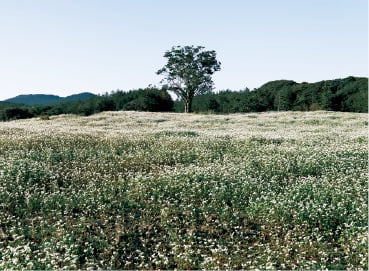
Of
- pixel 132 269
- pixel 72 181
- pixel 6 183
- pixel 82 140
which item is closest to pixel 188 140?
pixel 82 140

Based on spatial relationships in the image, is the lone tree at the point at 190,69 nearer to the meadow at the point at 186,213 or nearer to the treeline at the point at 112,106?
the treeline at the point at 112,106

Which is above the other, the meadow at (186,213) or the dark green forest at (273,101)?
the dark green forest at (273,101)

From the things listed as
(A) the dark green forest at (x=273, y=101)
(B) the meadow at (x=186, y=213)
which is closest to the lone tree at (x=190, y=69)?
(A) the dark green forest at (x=273, y=101)

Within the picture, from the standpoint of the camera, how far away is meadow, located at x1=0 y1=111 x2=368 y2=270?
6.85 m

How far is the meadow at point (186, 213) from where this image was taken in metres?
6.85

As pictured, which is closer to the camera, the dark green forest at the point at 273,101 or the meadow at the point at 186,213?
the meadow at the point at 186,213

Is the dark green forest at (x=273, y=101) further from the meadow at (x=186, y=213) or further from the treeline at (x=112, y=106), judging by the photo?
the meadow at (x=186, y=213)

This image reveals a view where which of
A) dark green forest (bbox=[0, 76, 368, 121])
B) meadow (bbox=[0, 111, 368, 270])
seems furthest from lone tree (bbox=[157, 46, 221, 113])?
meadow (bbox=[0, 111, 368, 270])

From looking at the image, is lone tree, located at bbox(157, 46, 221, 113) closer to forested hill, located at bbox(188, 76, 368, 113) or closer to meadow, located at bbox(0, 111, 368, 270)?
forested hill, located at bbox(188, 76, 368, 113)

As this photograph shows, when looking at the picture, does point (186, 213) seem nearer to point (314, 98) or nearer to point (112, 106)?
point (314, 98)

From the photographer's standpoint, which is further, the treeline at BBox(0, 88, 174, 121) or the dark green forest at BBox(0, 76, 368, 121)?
the treeline at BBox(0, 88, 174, 121)

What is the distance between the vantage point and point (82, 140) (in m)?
19.3

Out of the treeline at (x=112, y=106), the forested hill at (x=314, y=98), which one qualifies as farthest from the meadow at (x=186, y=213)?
the treeline at (x=112, y=106)

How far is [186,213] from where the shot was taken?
8.77 meters
